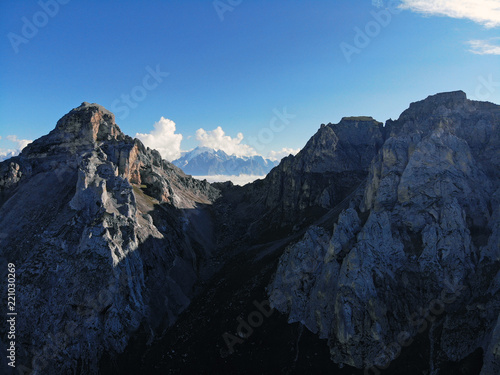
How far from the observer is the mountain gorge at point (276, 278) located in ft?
184

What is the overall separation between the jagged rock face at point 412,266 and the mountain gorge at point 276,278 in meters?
0.26

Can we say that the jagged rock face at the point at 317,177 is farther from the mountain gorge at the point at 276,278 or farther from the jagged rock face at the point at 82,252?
the jagged rock face at the point at 82,252

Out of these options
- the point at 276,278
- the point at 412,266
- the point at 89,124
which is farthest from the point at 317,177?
the point at 89,124

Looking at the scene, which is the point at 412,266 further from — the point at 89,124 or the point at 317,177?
the point at 89,124

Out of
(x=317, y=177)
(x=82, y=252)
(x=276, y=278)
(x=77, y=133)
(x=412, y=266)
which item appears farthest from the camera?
(x=317, y=177)

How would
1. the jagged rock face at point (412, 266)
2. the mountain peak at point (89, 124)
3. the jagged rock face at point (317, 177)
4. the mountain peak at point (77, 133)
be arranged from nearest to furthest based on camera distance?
the jagged rock face at point (412, 266)
the mountain peak at point (77, 133)
the mountain peak at point (89, 124)
the jagged rock face at point (317, 177)

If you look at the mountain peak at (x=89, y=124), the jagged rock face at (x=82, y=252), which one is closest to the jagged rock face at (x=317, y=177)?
the jagged rock face at (x=82, y=252)

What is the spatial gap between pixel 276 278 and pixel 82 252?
47.4 metres

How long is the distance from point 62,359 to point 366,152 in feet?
512

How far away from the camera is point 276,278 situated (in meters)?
78.6

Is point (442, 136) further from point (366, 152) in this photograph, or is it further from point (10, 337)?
point (10, 337)

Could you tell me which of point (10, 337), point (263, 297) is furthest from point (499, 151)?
point (10, 337)

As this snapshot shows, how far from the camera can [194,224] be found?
447ft

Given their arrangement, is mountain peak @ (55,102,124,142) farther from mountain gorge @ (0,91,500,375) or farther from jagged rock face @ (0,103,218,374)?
mountain gorge @ (0,91,500,375)
